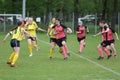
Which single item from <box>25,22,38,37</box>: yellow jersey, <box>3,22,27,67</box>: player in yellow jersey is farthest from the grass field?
<box>25,22,38,37</box>: yellow jersey

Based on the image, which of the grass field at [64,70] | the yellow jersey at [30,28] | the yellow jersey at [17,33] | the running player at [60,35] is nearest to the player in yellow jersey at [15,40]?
the yellow jersey at [17,33]

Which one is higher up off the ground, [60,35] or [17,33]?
[17,33]

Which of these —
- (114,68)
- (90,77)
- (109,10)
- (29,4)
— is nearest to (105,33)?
(114,68)

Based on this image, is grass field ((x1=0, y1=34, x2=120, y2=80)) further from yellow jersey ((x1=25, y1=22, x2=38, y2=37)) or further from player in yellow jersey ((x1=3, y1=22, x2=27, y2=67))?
yellow jersey ((x1=25, y1=22, x2=38, y2=37))

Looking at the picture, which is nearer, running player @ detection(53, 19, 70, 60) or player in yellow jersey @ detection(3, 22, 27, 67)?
player in yellow jersey @ detection(3, 22, 27, 67)

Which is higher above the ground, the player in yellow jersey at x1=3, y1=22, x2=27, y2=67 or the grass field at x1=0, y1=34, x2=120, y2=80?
the player in yellow jersey at x1=3, y1=22, x2=27, y2=67

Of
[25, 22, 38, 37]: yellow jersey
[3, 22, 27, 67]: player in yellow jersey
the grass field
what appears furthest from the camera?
[25, 22, 38, 37]: yellow jersey

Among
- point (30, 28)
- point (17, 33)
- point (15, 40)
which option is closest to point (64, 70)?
point (15, 40)

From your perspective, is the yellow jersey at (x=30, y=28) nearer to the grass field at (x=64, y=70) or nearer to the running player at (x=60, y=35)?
the running player at (x=60, y=35)

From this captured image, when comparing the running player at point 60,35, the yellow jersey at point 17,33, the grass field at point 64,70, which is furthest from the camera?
the running player at point 60,35

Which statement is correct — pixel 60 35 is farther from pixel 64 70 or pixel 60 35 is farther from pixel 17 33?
pixel 64 70

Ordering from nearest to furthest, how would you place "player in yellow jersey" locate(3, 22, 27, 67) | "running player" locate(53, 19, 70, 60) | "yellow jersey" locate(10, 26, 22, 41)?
1. "player in yellow jersey" locate(3, 22, 27, 67)
2. "yellow jersey" locate(10, 26, 22, 41)
3. "running player" locate(53, 19, 70, 60)

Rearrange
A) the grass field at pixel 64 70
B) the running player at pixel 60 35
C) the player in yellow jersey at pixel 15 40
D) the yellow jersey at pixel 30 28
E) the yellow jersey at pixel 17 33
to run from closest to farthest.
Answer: the grass field at pixel 64 70, the player in yellow jersey at pixel 15 40, the yellow jersey at pixel 17 33, the running player at pixel 60 35, the yellow jersey at pixel 30 28

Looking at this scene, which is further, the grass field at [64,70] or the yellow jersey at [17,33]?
the yellow jersey at [17,33]
